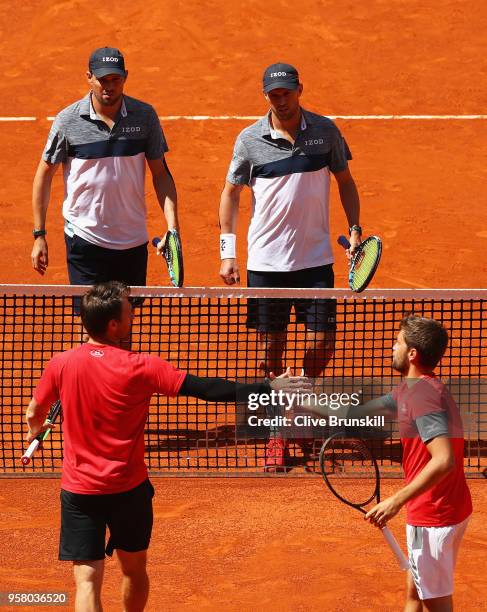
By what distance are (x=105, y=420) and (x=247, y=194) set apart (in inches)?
337

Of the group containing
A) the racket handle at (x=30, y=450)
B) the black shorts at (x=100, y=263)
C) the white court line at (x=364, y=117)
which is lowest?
the racket handle at (x=30, y=450)

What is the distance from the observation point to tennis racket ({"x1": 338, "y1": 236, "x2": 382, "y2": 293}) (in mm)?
7926

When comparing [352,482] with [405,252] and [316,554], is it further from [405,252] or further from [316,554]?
[405,252]

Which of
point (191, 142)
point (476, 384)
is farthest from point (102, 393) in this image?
point (191, 142)

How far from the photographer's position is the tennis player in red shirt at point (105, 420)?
551cm

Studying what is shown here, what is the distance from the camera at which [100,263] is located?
8.62 meters

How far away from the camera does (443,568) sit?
17.8 ft

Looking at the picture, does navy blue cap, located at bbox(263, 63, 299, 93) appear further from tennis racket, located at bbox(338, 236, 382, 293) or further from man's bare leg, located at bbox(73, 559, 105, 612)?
man's bare leg, located at bbox(73, 559, 105, 612)

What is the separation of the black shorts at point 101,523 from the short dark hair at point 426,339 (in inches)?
55.5

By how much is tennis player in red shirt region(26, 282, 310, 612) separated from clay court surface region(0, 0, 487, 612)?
49.5 inches

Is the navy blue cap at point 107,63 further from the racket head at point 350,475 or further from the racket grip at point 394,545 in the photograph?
the racket grip at point 394,545

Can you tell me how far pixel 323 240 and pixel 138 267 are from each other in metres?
1.32

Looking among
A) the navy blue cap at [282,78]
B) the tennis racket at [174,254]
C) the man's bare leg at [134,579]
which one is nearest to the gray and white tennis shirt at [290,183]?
the navy blue cap at [282,78]

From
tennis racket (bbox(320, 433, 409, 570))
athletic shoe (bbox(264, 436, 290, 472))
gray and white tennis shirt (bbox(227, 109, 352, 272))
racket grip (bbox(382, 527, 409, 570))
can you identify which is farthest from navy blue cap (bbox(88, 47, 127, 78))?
racket grip (bbox(382, 527, 409, 570))
